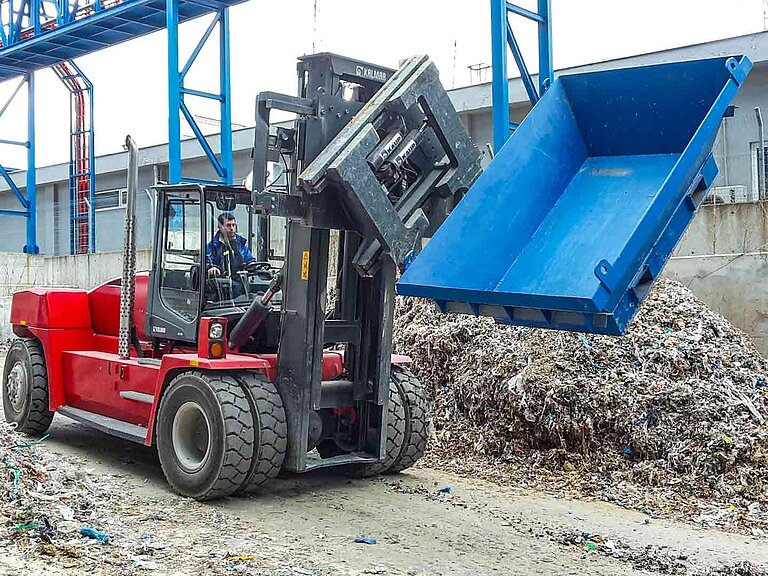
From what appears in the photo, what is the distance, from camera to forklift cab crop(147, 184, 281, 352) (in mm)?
7211

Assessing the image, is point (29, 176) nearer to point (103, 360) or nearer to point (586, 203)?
point (103, 360)

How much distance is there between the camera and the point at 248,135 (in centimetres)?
2331

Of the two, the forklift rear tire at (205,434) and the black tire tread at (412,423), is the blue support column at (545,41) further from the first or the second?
the forklift rear tire at (205,434)

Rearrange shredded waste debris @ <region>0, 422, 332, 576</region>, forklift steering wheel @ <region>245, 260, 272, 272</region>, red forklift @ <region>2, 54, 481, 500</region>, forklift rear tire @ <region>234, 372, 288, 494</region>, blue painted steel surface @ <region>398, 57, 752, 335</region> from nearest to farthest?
blue painted steel surface @ <region>398, 57, 752, 335</region>
shredded waste debris @ <region>0, 422, 332, 576</region>
red forklift @ <region>2, 54, 481, 500</region>
forklift rear tire @ <region>234, 372, 288, 494</region>
forklift steering wheel @ <region>245, 260, 272, 272</region>

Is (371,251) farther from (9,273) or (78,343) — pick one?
(9,273)

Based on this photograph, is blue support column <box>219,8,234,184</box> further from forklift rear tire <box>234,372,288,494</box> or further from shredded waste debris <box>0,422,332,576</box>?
forklift rear tire <box>234,372,288,494</box>

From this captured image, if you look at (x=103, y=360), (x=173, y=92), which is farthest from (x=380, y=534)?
(x=173, y=92)

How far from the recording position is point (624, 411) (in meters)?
8.11

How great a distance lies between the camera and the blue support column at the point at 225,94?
608 inches

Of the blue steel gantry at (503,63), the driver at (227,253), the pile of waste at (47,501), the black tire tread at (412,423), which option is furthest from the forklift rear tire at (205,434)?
the blue steel gantry at (503,63)

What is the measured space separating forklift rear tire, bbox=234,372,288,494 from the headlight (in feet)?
1.20

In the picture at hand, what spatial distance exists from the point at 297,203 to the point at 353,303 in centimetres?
112

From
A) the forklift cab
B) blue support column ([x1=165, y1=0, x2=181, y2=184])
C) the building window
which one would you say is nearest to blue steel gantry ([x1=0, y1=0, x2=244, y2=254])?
blue support column ([x1=165, y1=0, x2=181, y2=184])

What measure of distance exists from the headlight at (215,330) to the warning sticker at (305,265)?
775mm
